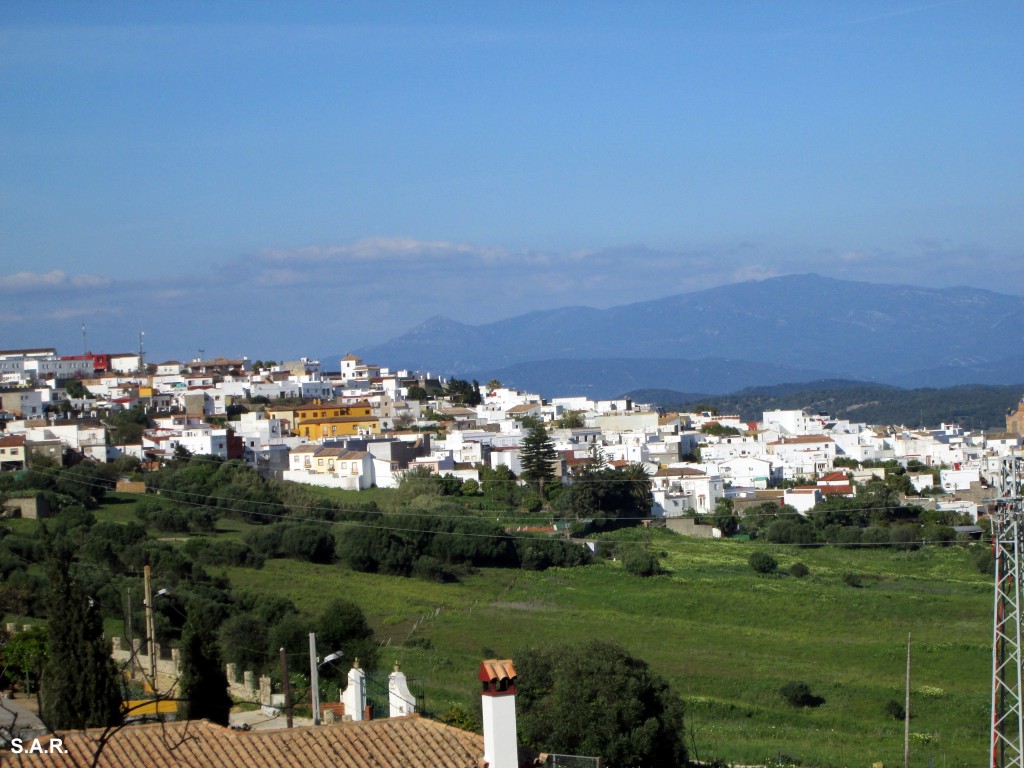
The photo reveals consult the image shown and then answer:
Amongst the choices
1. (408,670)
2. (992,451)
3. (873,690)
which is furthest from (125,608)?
(992,451)

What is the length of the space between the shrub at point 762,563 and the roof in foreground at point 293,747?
31.3 m

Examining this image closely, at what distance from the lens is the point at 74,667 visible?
1261cm

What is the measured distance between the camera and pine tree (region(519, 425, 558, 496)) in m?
52.7

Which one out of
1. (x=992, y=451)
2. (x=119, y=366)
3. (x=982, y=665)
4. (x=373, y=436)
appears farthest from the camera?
(x=119, y=366)

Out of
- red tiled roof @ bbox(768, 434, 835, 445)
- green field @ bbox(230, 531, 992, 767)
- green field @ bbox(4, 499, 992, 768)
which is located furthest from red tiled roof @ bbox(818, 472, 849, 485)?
green field @ bbox(230, 531, 992, 767)

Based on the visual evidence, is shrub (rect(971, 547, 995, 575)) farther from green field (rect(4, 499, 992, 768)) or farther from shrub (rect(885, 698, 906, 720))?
shrub (rect(885, 698, 906, 720))

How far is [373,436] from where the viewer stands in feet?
196

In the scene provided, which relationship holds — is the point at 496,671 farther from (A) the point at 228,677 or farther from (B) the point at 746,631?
(B) the point at 746,631

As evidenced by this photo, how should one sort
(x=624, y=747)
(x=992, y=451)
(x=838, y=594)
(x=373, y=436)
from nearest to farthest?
(x=624, y=747) < (x=838, y=594) < (x=373, y=436) < (x=992, y=451)

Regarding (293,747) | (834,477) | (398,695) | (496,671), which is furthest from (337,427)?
(496,671)

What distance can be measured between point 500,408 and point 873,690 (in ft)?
176

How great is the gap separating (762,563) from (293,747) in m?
31.8

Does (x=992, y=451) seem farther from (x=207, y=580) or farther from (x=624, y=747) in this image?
(x=624, y=747)

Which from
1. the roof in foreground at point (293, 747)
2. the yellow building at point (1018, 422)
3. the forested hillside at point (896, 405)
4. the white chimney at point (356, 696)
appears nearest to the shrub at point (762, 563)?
the white chimney at point (356, 696)
